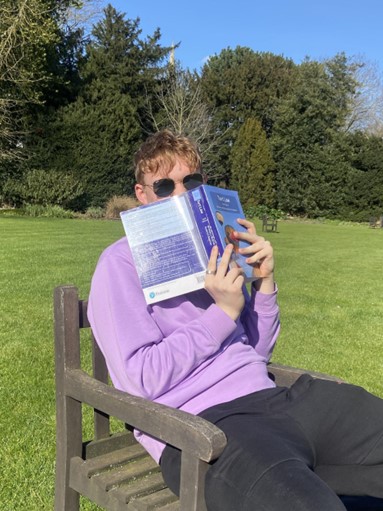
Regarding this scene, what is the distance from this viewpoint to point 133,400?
1758 millimetres

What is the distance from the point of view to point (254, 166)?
1551 inches

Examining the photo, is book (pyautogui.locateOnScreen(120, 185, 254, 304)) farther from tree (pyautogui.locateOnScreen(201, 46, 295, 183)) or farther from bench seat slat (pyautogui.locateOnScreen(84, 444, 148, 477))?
tree (pyautogui.locateOnScreen(201, 46, 295, 183))

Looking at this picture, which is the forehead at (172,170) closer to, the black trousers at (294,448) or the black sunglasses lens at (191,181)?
the black sunglasses lens at (191,181)

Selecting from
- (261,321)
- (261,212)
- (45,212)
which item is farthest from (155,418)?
(261,212)

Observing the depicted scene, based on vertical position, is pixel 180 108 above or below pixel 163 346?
above

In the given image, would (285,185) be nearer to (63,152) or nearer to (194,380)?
(63,152)

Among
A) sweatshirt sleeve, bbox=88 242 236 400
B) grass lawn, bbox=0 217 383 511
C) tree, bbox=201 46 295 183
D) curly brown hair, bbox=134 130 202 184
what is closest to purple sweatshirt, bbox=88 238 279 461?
sweatshirt sleeve, bbox=88 242 236 400

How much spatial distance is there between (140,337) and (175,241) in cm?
36

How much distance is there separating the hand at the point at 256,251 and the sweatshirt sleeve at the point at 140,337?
27 centimetres

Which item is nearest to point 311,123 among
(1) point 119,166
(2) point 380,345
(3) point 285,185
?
(3) point 285,185

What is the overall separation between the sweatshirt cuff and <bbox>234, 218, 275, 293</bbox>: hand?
25cm

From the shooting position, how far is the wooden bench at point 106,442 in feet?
5.07

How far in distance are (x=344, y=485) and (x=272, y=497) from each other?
0.50 meters

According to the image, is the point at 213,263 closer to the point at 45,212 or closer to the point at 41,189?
the point at 45,212
